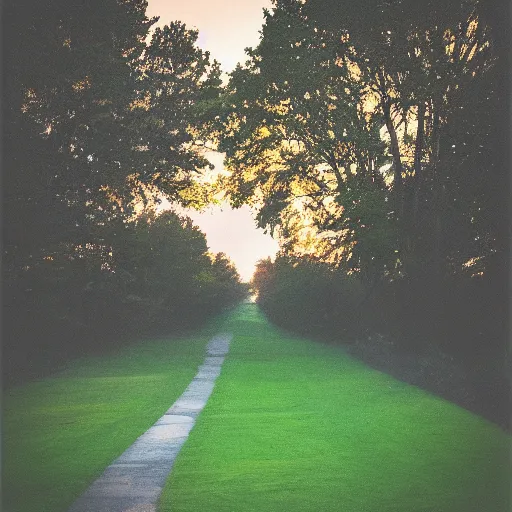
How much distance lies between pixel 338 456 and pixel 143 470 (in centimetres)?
322

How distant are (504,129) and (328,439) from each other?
9924 millimetres

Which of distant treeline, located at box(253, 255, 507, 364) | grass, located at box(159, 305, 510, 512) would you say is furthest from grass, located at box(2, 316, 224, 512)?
distant treeline, located at box(253, 255, 507, 364)

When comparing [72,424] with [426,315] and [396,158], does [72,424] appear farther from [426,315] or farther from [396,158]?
[396,158]

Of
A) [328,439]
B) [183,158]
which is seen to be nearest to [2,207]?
[183,158]

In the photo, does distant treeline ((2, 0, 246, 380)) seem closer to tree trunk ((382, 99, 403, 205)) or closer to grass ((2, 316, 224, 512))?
grass ((2, 316, 224, 512))

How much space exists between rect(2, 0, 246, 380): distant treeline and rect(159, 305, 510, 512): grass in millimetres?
10085

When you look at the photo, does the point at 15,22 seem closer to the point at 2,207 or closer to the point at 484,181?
the point at 2,207

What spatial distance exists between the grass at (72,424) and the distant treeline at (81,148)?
4.02 meters

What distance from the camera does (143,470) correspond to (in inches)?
338

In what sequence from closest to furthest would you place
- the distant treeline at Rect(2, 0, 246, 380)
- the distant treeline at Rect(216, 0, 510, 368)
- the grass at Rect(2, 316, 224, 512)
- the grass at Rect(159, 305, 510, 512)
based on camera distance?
the grass at Rect(159, 305, 510, 512) → the grass at Rect(2, 316, 224, 512) → the distant treeline at Rect(216, 0, 510, 368) → the distant treeline at Rect(2, 0, 246, 380)

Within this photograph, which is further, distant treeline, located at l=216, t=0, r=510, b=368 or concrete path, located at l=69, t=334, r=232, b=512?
distant treeline, located at l=216, t=0, r=510, b=368

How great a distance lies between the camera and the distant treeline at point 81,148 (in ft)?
64.4

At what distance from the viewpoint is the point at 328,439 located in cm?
1116

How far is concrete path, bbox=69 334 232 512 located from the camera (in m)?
7.02
